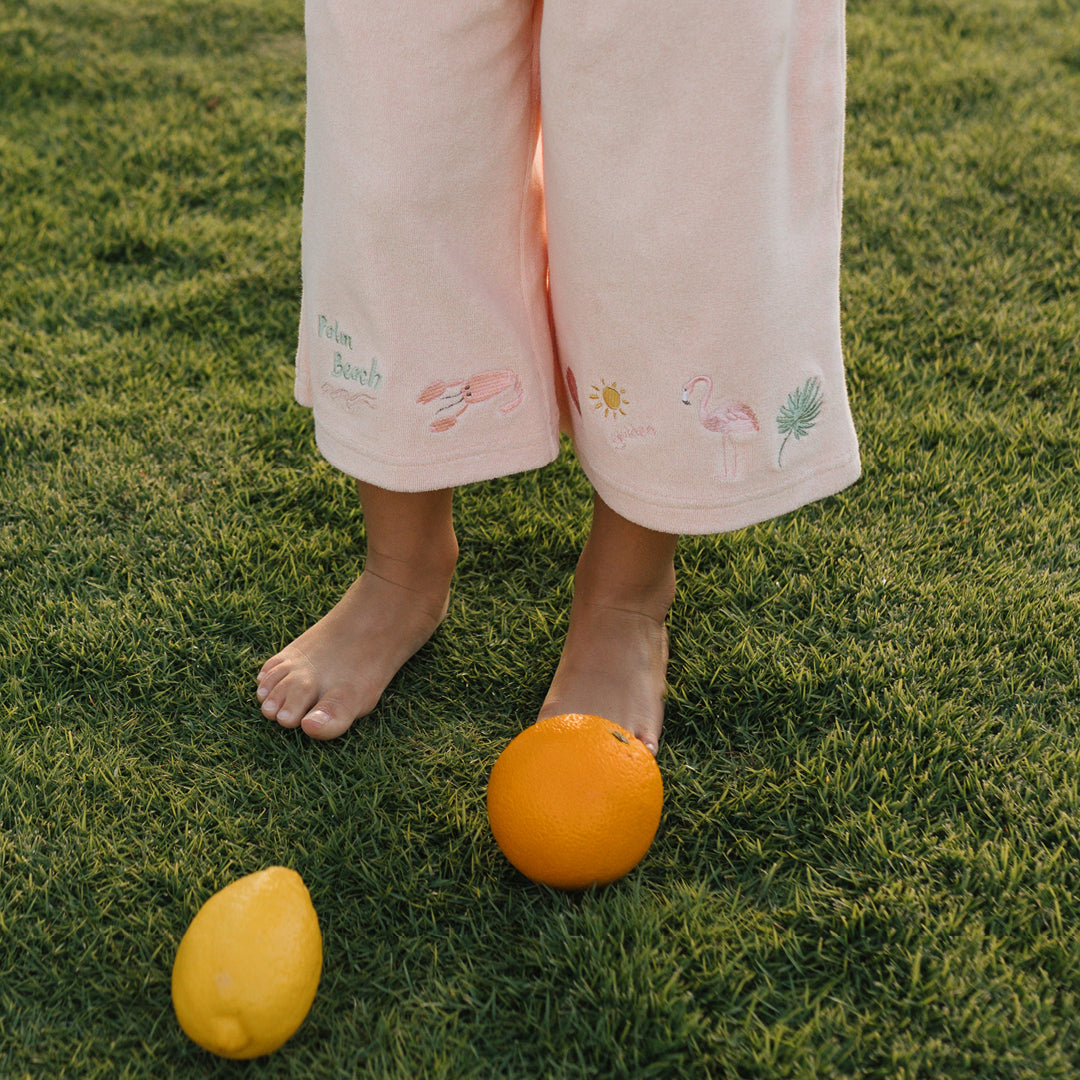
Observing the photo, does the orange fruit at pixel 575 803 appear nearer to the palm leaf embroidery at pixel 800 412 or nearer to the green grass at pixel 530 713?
the green grass at pixel 530 713

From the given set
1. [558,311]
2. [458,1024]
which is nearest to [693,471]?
[558,311]

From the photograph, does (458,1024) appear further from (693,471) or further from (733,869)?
(693,471)

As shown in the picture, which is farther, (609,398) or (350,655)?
(350,655)

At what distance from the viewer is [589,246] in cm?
142

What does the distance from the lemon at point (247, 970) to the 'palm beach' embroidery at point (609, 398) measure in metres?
0.77

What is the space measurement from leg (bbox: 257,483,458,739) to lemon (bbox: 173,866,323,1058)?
1.52 ft

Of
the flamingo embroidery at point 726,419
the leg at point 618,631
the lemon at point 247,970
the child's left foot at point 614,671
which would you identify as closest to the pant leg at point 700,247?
the flamingo embroidery at point 726,419

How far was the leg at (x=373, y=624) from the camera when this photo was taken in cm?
184

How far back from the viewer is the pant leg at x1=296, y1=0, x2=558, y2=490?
1.38 m

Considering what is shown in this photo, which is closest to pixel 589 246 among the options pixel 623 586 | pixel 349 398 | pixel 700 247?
pixel 700 247

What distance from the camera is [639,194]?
1.35 m

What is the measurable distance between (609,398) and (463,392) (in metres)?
0.22

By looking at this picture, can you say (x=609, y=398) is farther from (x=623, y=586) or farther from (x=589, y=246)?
(x=623, y=586)

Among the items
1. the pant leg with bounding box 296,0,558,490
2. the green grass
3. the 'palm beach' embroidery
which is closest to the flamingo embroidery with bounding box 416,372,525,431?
the pant leg with bounding box 296,0,558,490
